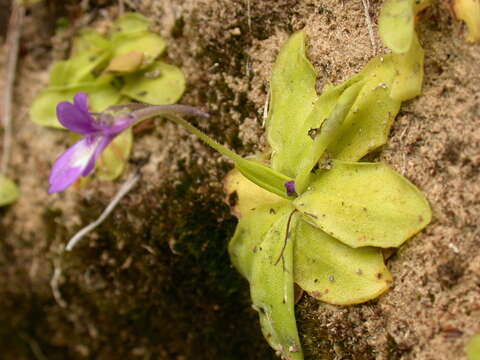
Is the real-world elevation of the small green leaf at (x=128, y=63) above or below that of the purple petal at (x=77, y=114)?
below

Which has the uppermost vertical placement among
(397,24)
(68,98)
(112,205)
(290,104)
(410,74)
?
(397,24)

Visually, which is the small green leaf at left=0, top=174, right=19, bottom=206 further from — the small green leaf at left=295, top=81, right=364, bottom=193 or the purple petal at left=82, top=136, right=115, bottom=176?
the small green leaf at left=295, top=81, right=364, bottom=193

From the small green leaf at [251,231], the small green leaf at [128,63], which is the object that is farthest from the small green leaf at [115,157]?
the small green leaf at [251,231]

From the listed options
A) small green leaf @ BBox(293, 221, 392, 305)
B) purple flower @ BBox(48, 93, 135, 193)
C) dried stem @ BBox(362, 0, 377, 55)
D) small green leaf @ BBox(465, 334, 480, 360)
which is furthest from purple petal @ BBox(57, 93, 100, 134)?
small green leaf @ BBox(465, 334, 480, 360)

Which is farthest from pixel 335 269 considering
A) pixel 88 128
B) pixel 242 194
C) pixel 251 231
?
pixel 88 128

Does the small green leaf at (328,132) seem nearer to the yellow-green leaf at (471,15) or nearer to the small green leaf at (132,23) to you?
the yellow-green leaf at (471,15)

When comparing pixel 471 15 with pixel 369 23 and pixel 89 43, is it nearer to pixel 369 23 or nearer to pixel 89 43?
pixel 369 23

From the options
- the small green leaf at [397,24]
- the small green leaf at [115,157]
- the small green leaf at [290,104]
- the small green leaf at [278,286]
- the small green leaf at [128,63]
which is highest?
the small green leaf at [397,24]
